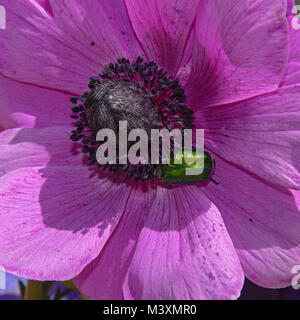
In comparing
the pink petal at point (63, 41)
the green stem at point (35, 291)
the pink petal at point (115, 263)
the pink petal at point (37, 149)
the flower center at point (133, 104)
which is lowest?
the green stem at point (35, 291)

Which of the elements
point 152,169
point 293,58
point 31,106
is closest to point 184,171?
point 152,169

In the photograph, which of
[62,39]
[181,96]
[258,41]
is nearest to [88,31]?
[62,39]

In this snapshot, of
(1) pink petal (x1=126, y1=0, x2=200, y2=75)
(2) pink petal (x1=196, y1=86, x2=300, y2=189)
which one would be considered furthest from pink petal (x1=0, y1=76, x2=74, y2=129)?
(2) pink petal (x1=196, y1=86, x2=300, y2=189)

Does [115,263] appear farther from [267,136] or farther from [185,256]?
[267,136]

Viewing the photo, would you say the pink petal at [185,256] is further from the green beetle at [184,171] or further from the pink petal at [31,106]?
the pink petal at [31,106]

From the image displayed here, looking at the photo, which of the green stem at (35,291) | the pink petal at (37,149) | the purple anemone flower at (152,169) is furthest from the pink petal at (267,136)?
the green stem at (35,291)

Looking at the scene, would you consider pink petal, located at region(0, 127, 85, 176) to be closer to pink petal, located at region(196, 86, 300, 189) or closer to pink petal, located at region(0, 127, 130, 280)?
pink petal, located at region(0, 127, 130, 280)
